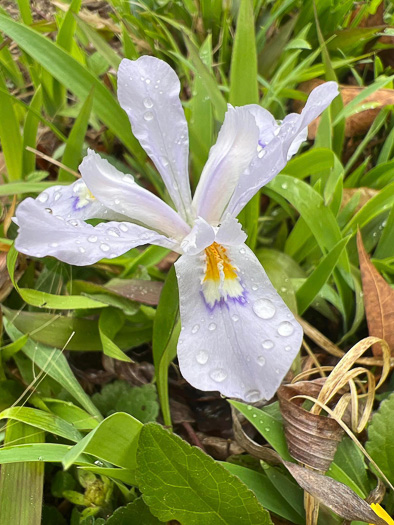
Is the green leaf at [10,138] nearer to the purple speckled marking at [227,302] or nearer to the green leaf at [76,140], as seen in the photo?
the green leaf at [76,140]

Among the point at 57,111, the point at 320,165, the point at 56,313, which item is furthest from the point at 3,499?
the point at 57,111

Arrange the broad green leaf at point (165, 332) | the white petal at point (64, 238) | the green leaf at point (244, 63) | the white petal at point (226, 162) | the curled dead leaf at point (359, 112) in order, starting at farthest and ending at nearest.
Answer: the curled dead leaf at point (359, 112)
the green leaf at point (244, 63)
the broad green leaf at point (165, 332)
the white petal at point (226, 162)
the white petal at point (64, 238)

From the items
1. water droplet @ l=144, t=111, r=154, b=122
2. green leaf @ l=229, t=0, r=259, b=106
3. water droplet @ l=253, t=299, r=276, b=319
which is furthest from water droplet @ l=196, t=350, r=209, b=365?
green leaf @ l=229, t=0, r=259, b=106

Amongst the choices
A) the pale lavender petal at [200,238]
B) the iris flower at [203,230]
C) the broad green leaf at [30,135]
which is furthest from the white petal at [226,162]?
the broad green leaf at [30,135]

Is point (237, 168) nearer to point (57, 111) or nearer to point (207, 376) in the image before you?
point (207, 376)

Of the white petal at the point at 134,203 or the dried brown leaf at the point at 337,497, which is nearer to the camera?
the dried brown leaf at the point at 337,497

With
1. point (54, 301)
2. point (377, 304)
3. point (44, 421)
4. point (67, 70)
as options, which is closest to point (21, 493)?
point (44, 421)

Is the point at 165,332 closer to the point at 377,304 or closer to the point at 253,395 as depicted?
the point at 253,395

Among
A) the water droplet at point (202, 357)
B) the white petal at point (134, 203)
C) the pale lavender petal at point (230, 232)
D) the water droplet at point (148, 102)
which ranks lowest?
the water droplet at point (202, 357)
